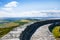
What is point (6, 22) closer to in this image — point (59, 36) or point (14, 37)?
point (59, 36)

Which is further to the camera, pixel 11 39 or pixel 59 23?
pixel 59 23

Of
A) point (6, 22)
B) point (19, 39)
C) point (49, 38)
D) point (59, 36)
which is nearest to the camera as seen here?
point (19, 39)

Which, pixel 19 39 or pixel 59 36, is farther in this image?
pixel 59 36

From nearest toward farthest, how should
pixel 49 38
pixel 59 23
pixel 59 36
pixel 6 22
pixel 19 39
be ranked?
pixel 19 39 < pixel 49 38 < pixel 59 36 < pixel 6 22 < pixel 59 23

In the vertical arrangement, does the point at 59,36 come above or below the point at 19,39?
below

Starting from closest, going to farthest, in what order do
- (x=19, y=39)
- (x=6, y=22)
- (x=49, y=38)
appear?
(x=19, y=39)
(x=49, y=38)
(x=6, y=22)

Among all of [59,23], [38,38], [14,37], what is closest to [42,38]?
[38,38]

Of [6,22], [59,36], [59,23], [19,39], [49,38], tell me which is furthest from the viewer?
[59,23]

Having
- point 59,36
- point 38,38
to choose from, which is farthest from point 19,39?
point 59,36

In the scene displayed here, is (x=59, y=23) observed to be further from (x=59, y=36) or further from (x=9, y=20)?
(x=59, y=36)
